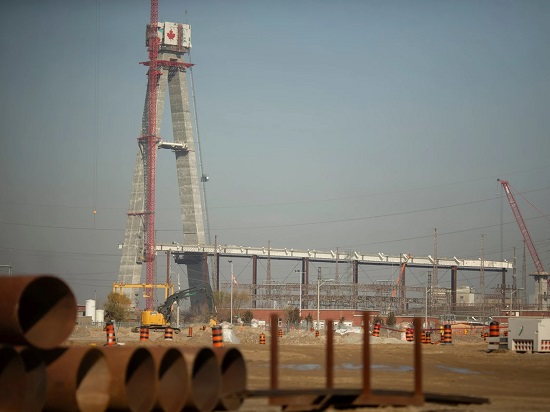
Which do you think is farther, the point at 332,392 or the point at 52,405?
the point at 332,392

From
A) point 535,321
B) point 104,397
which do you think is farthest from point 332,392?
point 535,321

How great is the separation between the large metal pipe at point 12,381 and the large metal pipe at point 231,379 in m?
3.27

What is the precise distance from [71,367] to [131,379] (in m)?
0.98

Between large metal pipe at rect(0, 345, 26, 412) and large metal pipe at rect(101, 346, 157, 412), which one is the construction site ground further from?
large metal pipe at rect(0, 345, 26, 412)

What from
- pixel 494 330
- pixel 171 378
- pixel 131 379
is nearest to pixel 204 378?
pixel 171 378

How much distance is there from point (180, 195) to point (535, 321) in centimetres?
10924

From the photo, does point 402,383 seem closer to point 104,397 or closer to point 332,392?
point 332,392

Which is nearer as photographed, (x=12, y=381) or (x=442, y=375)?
(x=12, y=381)

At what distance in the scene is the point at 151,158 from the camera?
130 m

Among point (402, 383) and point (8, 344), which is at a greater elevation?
point (8, 344)

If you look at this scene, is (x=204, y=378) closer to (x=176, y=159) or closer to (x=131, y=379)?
(x=131, y=379)

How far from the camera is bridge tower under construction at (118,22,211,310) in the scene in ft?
443

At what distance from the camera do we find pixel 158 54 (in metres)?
139

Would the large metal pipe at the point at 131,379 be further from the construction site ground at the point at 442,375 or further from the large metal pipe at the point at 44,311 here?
the construction site ground at the point at 442,375
